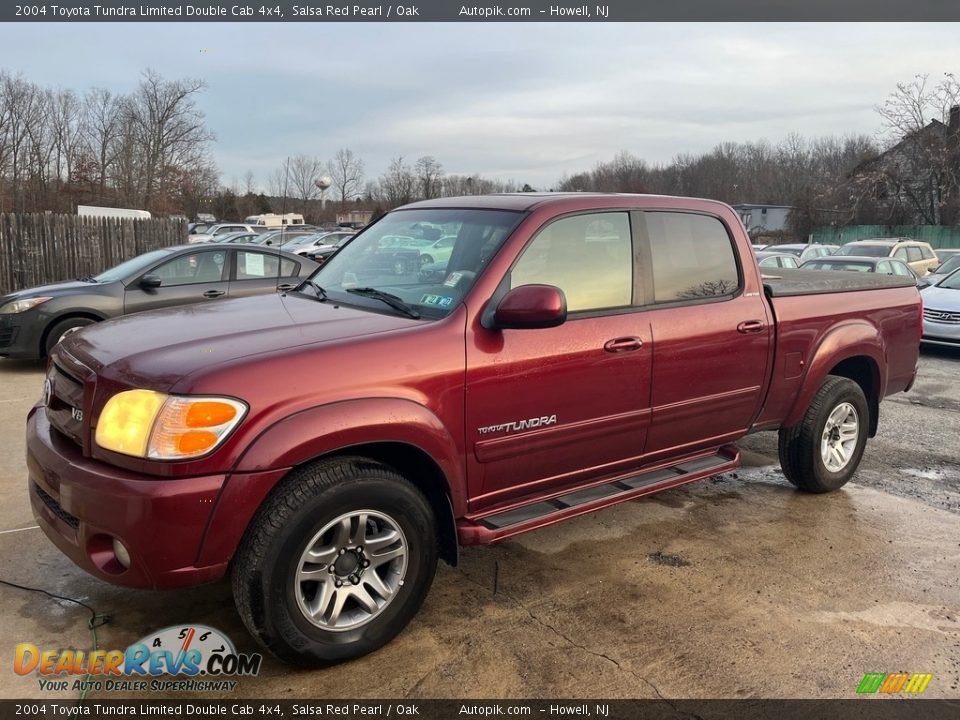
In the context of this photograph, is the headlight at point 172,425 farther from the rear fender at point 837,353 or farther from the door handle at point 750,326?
the rear fender at point 837,353

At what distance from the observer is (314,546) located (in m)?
2.76

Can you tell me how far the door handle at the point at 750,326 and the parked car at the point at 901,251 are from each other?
15181 millimetres

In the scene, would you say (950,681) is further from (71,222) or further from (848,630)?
(71,222)

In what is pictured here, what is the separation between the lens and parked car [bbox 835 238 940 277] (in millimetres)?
17422

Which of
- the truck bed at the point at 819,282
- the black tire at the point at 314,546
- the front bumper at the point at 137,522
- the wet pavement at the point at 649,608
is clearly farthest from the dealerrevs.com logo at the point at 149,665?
the truck bed at the point at 819,282

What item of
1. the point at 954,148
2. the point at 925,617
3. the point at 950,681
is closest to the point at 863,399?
the point at 925,617

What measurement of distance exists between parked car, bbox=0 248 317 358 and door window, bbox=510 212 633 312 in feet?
19.1

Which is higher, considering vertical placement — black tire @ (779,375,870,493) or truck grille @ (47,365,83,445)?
truck grille @ (47,365,83,445)

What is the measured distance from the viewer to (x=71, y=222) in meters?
15.1

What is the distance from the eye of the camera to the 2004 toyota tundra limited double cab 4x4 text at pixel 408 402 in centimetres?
255

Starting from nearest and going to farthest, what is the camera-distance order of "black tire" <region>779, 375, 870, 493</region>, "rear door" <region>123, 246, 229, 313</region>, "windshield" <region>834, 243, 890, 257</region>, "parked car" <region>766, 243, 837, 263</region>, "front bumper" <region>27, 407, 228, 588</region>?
"front bumper" <region>27, 407, 228, 588</region> → "black tire" <region>779, 375, 870, 493</region> → "rear door" <region>123, 246, 229, 313</region> → "windshield" <region>834, 243, 890, 257</region> → "parked car" <region>766, 243, 837, 263</region>

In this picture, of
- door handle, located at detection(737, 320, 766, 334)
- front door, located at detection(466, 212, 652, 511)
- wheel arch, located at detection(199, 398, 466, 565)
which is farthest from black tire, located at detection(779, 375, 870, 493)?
wheel arch, located at detection(199, 398, 466, 565)

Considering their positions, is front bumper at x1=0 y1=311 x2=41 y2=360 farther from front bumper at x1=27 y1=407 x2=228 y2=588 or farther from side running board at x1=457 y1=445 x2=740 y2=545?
side running board at x1=457 y1=445 x2=740 y2=545

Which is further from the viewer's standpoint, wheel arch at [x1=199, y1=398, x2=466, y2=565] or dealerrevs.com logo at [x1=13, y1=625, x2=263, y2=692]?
dealerrevs.com logo at [x1=13, y1=625, x2=263, y2=692]
